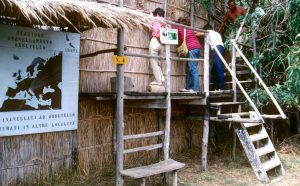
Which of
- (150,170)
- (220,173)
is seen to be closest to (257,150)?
(220,173)

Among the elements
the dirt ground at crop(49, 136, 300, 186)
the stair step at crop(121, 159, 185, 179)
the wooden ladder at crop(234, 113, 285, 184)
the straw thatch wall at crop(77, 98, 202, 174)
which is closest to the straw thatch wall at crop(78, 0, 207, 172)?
the straw thatch wall at crop(77, 98, 202, 174)

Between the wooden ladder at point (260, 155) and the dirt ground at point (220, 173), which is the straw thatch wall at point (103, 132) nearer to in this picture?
the dirt ground at point (220, 173)

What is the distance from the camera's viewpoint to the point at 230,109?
30.7ft

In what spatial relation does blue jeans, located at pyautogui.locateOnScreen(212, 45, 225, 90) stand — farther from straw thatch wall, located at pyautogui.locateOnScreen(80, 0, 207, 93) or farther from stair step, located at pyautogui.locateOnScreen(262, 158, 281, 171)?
stair step, located at pyautogui.locateOnScreen(262, 158, 281, 171)

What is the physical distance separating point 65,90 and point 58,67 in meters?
0.36

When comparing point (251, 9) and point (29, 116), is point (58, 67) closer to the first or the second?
point (29, 116)

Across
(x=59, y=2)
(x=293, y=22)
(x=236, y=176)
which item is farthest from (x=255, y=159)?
(x=59, y=2)

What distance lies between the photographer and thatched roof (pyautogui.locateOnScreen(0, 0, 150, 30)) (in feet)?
13.7

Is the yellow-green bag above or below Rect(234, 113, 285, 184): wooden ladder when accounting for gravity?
above

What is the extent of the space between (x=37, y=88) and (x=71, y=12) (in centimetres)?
135

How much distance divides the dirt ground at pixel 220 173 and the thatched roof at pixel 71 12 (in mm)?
2504

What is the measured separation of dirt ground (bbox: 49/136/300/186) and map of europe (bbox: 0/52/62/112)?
1261 mm

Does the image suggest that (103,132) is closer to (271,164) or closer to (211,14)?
(271,164)

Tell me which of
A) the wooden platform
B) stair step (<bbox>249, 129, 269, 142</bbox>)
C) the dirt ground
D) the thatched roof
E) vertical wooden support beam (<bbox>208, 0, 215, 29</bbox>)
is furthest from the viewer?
vertical wooden support beam (<bbox>208, 0, 215, 29</bbox>)
